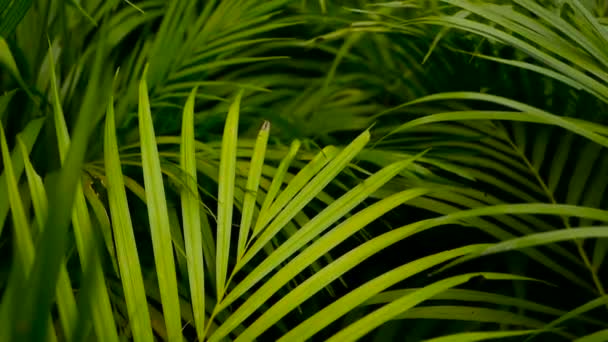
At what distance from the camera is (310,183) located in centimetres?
66

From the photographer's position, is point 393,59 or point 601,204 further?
point 393,59

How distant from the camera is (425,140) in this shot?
0.90 meters

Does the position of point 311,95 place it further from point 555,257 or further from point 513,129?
point 555,257

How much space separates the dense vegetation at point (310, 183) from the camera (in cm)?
53

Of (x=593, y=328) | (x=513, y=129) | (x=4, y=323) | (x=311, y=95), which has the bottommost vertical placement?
(x=593, y=328)

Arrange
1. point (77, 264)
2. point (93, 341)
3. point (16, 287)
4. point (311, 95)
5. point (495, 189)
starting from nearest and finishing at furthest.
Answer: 1. point (16, 287)
2. point (93, 341)
3. point (77, 264)
4. point (495, 189)
5. point (311, 95)

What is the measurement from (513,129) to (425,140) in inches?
4.7

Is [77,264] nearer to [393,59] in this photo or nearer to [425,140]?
[425,140]

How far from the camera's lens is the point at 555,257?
77cm

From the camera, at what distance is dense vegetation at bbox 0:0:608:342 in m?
0.53

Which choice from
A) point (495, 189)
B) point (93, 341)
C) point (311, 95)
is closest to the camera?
point (93, 341)

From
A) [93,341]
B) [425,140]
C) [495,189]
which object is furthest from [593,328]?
[93,341]

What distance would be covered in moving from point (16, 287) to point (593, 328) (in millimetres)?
607

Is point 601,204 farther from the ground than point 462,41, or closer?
closer
